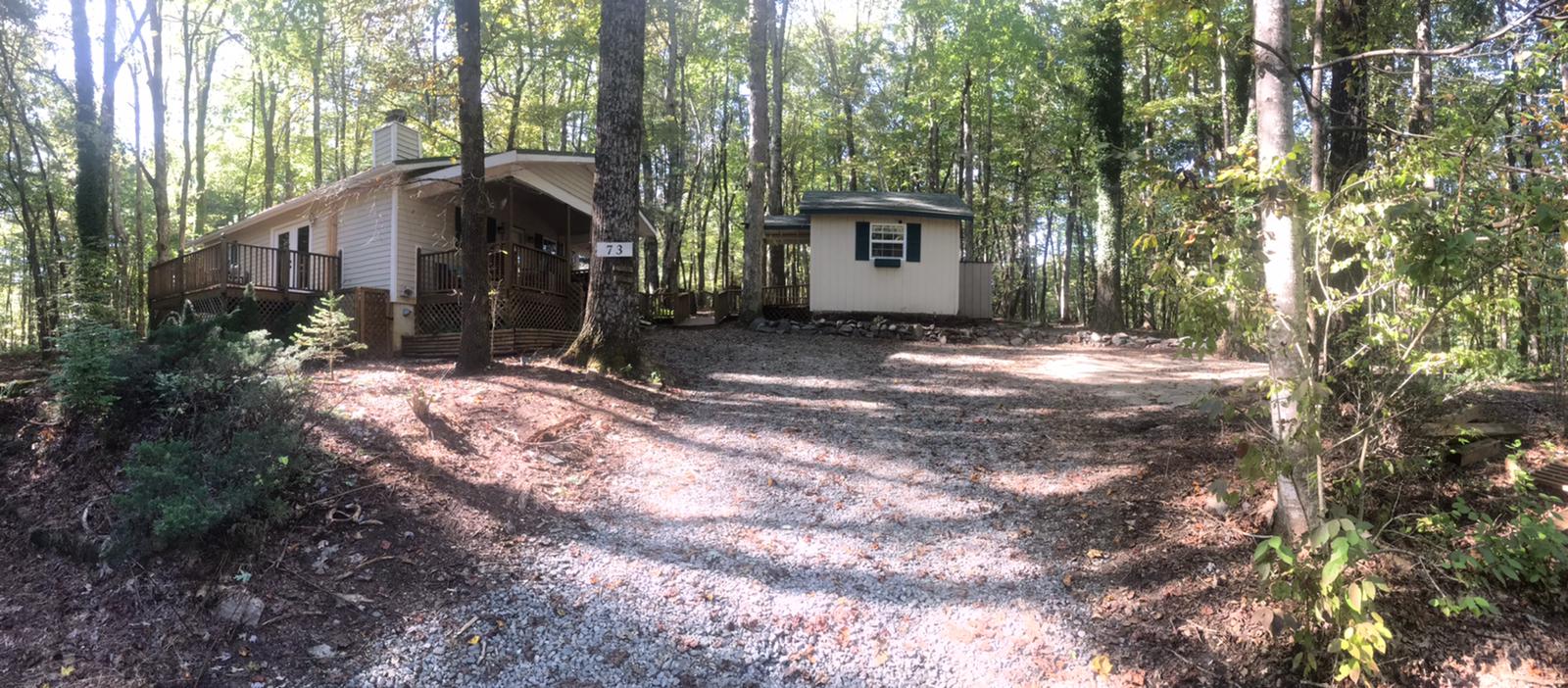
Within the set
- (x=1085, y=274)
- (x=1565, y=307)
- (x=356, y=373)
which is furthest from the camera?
(x=1085, y=274)

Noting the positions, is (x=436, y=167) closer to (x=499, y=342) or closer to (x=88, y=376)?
(x=499, y=342)

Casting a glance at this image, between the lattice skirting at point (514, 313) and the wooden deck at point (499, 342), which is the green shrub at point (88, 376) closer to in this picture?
the wooden deck at point (499, 342)

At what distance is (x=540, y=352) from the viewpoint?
10.3 meters

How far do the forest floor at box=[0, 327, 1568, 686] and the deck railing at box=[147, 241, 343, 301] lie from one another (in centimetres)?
703

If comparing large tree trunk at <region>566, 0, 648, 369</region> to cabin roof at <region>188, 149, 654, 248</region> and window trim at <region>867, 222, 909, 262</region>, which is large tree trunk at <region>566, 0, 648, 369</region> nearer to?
cabin roof at <region>188, 149, 654, 248</region>

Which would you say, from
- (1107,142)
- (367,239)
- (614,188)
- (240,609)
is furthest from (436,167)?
(1107,142)

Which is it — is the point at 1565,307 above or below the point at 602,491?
above

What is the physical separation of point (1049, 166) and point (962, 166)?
3975 mm

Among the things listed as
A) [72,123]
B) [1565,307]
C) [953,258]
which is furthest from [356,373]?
[953,258]

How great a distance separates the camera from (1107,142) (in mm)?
16469

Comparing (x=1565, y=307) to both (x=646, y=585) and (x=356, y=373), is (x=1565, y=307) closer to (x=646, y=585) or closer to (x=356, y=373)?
(x=646, y=585)

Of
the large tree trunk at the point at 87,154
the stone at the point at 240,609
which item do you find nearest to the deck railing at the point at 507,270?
the large tree trunk at the point at 87,154

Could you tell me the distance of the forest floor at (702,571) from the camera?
3.18m

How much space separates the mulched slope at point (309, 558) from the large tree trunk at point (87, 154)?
25.4 feet
